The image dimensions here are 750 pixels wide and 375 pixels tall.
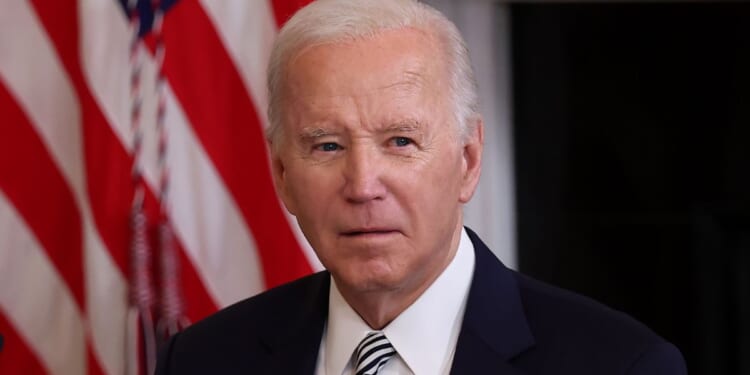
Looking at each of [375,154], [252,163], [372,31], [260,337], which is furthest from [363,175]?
[252,163]

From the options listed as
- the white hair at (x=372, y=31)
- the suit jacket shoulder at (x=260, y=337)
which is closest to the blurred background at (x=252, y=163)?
the suit jacket shoulder at (x=260, y=337)

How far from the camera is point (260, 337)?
1882 mm

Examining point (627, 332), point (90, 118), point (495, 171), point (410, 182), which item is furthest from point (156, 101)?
point (627, 332)

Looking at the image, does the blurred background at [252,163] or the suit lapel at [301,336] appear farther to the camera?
the blurred background at [252,163]

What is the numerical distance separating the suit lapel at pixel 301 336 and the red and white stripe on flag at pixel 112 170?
1.80 ft

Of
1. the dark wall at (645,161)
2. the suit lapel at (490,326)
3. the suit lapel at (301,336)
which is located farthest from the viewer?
the dark wall at (645,161)

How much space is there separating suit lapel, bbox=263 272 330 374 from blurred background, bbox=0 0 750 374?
0.51 metres

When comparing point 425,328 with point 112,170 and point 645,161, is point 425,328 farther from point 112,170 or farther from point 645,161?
point 645,161

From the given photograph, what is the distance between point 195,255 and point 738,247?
1.07 metres

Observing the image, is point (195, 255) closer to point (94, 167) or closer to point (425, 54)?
point (94, 167)

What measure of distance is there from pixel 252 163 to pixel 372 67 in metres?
0.87

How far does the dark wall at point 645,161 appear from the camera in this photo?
2.61 m

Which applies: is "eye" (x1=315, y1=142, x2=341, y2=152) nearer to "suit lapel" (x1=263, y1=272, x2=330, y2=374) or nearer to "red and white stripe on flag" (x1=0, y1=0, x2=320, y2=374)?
"suit lapel" (x1=263, y1=272, x2=330, y2=374)

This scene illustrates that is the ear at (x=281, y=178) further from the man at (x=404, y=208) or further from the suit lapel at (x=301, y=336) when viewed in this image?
the suit lapel at (x=301, y=336)
